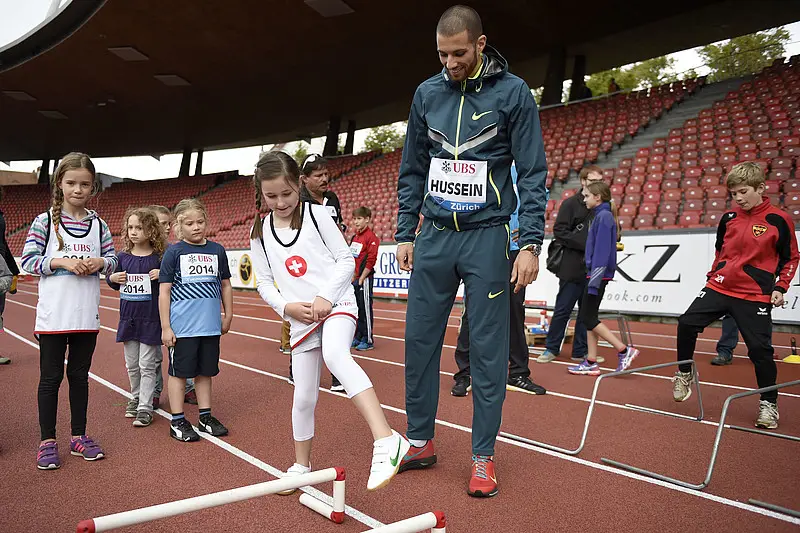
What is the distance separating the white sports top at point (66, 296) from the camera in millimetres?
3248

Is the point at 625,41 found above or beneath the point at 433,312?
above

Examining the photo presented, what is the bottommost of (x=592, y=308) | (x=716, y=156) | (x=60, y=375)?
(x=60, y=375)

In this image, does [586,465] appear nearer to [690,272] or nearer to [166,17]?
[690,272]

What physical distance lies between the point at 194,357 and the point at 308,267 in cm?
149

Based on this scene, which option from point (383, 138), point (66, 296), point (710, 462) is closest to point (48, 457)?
point (66, 296)

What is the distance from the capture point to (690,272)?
31.2ft

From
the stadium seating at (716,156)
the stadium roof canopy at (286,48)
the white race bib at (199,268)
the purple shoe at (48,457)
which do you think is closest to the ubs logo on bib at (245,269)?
the stadium roof canopy at (286,48)

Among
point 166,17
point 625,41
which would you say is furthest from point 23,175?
point 625,41

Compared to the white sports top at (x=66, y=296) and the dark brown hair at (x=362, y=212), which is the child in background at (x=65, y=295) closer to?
the white sports top at (x=66, y=296)

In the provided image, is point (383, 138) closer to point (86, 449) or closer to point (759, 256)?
point (759, 256)

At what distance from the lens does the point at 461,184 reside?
2.87 m

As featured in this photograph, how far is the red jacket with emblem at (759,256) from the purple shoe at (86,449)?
410 cm

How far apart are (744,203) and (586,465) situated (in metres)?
2.18

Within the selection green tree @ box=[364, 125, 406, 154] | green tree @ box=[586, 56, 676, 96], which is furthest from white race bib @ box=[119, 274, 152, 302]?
green tree @ box=[364, 125, 406, 154]
